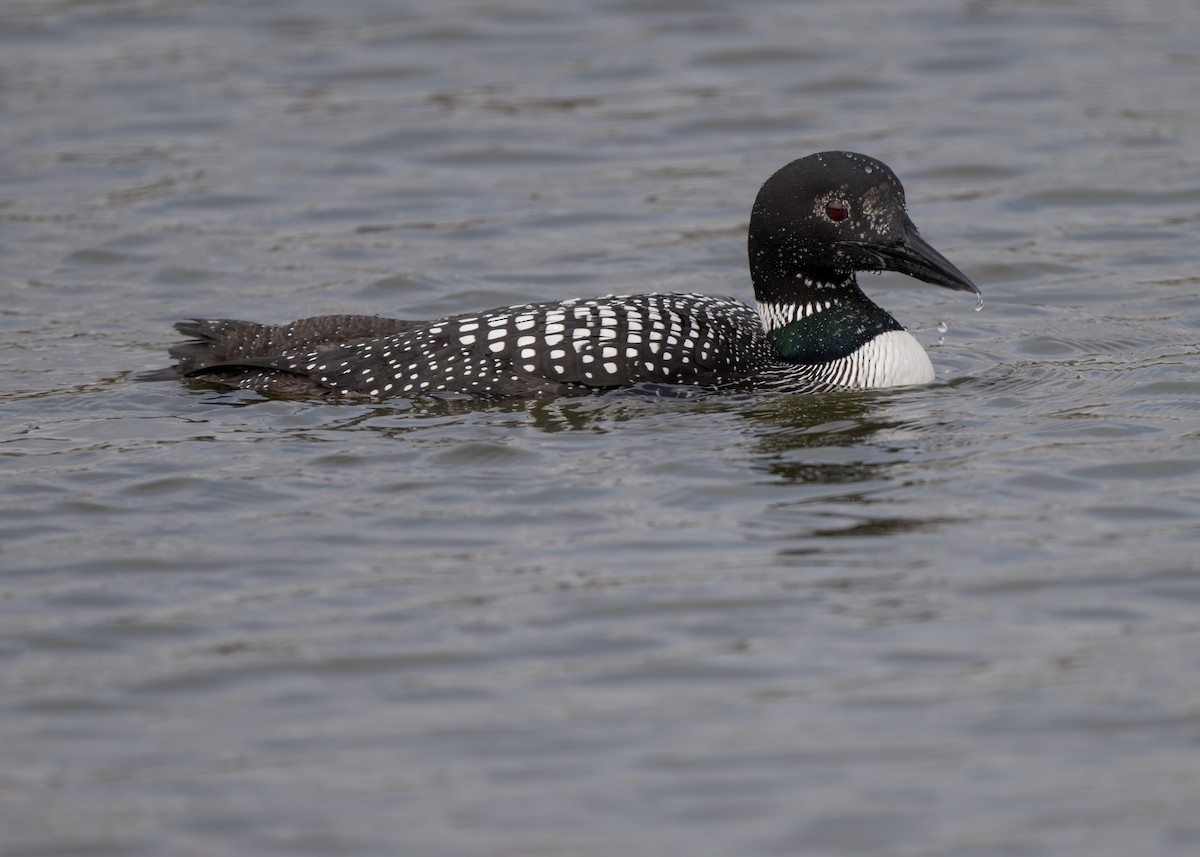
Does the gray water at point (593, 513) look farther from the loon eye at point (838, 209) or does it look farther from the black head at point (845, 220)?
the loon eye at point (838, 209)

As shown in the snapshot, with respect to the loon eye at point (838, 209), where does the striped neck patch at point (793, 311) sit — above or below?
below

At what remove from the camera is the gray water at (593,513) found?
13.8ft

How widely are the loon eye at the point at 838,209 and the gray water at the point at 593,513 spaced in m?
0.68

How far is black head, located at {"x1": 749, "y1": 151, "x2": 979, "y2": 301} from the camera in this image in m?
6.98

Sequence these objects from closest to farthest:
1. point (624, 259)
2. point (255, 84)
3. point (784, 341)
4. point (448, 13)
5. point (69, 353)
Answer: point (784, 341)
point (69, 353)
point (624, 259)
point (255, 84)
point (448, 13)

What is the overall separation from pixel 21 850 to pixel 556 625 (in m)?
1.55

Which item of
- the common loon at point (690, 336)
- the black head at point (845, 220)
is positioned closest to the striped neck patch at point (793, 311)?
the common loon at point (690, 336)

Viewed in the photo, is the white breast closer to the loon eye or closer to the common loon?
the common loon

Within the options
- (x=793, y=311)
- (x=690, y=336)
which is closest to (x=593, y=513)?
(x=690, y=336)

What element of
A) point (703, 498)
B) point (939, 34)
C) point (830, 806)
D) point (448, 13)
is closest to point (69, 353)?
point (703, 498)

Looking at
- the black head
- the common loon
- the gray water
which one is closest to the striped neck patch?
the common loon

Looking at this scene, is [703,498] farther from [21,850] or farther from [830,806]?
[21,850]

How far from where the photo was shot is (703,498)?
5.99 metres

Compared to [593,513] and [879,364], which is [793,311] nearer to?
[879,364]
